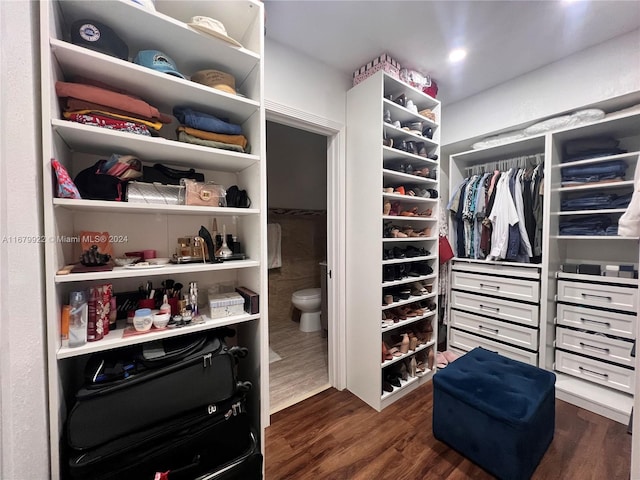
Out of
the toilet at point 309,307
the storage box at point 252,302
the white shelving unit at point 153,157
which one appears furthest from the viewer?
the toilet at point 309,307

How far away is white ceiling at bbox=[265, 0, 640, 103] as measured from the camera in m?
1.35

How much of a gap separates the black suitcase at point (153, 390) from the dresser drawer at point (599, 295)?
234 cm

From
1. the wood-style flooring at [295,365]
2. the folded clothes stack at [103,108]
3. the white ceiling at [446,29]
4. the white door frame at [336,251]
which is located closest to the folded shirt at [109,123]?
the folded clothes stack at [103,108]

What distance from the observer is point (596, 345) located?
5.74 feet

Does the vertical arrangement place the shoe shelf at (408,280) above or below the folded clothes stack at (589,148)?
below

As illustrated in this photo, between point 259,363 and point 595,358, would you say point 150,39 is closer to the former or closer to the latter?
point 259,363

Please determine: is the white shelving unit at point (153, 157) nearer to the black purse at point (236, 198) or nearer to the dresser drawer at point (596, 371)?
the black purse at point (236, 198)

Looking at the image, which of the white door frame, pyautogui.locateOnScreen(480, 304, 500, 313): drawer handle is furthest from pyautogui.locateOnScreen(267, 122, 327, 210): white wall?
pyautogui.locateOnScreen(480, 304, 500, 313): drawer handle

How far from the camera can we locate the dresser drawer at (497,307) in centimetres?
193

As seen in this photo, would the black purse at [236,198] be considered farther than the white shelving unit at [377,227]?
No

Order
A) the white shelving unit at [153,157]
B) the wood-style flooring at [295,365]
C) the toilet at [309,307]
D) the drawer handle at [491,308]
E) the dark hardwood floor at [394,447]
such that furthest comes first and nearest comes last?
the toilet at [309,307]
the drawer handle at [491,308]
the wood-style flooring at [295,365]
the dark hardwood floor at [394,447]
the white shelving unit at [153,157]

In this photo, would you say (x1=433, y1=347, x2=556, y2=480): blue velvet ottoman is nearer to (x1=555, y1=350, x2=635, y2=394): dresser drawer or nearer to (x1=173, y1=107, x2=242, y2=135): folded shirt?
(x1=555, y1=350, x2=635, y2=394): dresser drawer

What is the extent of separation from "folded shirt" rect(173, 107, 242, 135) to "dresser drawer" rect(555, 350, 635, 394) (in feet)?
9.14

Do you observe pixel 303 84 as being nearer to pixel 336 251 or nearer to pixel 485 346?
pixel 336 251
